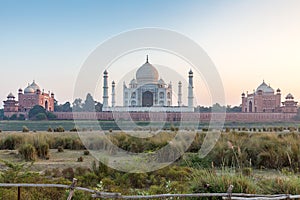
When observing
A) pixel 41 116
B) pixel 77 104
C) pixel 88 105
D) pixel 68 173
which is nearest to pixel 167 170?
pixel 68 173

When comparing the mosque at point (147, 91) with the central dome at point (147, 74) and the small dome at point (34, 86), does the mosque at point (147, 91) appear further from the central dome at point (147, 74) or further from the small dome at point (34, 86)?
the small dome at point (34, 86)

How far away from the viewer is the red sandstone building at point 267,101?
2036 inches

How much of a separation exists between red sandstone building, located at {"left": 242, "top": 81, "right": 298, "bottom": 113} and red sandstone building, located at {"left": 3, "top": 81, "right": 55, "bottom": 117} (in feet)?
111

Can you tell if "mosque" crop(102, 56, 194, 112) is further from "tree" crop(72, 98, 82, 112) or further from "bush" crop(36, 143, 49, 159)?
"bush" crop(36, 143, 49, 159)

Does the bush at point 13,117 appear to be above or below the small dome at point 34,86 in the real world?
below

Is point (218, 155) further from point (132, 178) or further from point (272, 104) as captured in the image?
point (272, 104)

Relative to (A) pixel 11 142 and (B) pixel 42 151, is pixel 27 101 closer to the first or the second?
(A) pixel 11 142

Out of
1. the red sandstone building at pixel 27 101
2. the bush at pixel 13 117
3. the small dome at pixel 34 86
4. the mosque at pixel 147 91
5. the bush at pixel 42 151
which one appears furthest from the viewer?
the small dome at pixel 34 86

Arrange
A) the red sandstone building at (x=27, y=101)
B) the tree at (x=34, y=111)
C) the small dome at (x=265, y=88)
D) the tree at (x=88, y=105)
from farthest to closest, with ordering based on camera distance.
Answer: the small dome at (x=265, y=88), the red sandstone building at (x=27, y=101), the tree at (x=34, y=111), the tree at (x=88, y=105)

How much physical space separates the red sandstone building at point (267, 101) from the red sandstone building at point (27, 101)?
3378 cm

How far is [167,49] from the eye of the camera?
10.5 metres

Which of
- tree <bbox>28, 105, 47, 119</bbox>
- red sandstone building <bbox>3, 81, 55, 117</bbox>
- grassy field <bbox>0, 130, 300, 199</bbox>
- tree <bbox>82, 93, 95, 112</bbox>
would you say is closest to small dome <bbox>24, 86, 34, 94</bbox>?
red sandstone building <bbox>3, 81, 55, 117</bbox>

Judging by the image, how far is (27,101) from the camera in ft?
189

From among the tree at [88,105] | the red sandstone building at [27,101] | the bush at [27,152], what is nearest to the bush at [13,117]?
the red sandstone building at [27,101]
